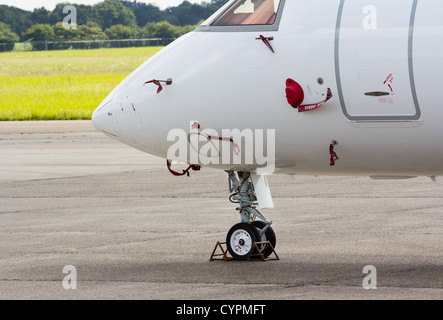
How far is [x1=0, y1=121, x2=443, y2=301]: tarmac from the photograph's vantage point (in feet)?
29.8

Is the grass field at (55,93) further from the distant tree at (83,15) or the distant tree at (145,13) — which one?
the distant tree at (145,13)

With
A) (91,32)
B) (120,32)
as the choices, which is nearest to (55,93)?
(91,32)

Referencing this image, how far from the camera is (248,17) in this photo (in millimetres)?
9484

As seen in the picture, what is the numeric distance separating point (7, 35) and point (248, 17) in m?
137

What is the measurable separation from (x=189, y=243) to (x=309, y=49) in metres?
3.89

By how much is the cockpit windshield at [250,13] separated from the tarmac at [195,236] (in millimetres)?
2715

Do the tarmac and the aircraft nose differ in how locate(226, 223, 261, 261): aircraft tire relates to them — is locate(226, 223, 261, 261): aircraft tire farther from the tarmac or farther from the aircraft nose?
the aircraft nose

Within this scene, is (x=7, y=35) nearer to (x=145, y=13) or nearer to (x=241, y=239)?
(x=145, y=13)

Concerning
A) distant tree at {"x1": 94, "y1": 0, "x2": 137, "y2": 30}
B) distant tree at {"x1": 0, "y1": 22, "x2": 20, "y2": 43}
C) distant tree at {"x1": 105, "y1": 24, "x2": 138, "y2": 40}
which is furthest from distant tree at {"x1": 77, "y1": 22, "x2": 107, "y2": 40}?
distant tree at {"x1": 0, "y1": 22, "x2": 20, "y2": 43}

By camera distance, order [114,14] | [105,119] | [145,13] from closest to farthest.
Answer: [105,119] < [114,14] < [145,13]

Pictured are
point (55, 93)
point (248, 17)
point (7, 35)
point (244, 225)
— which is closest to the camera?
point (248, 17)

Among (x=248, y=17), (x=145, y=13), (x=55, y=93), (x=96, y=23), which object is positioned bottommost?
(x=55, y=93)

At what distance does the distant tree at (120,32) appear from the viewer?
465 ft
